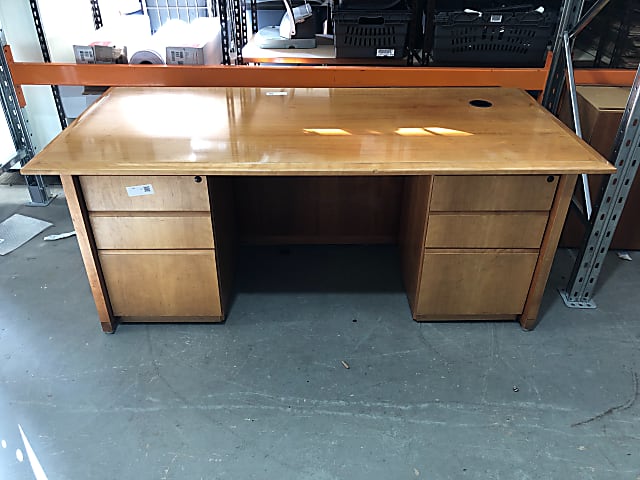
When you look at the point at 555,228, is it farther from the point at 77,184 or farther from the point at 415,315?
the point at 77,184

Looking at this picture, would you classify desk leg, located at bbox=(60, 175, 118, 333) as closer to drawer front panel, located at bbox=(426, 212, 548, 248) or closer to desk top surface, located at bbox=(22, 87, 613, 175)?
desk top surface, located at bbox=(22, 87, 613, 175)

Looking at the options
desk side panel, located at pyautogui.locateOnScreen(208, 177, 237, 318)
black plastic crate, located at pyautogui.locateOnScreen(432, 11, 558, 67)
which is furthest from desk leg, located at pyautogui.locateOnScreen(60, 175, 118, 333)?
black plastic crate, located at pyautogui.locateOnScreen(432, 11, 558, 67)

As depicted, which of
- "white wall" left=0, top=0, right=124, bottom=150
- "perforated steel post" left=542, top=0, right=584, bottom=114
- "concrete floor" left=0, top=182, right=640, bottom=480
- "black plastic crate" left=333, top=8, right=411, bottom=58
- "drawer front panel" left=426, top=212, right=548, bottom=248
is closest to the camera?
"concrete floor" left=0, top=182, right=640, bottom=480

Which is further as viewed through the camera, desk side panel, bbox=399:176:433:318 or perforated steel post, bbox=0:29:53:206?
perforated steel post, bbox=0:29:53:206

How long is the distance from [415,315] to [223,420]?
88 cm

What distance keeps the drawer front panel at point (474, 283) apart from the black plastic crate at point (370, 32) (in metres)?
1.01

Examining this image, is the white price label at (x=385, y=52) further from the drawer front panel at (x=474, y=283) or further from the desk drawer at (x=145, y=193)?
the desk drawer at (x=145, y=193)

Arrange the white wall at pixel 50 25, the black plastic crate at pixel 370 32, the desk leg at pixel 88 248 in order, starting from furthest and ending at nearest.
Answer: the white wall at pixel 50 25 < the black plastic crate at pixel 370 32 < the desk leg at pixel 88 248

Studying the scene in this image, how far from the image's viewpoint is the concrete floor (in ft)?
5.08

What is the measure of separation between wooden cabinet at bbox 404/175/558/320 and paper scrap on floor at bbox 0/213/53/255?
6.57 feet

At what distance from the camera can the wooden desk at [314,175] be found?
1.63m

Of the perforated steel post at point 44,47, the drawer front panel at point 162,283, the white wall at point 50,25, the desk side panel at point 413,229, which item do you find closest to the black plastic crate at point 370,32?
the desk side panel at point 413,229

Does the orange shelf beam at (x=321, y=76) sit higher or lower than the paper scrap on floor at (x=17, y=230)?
higher

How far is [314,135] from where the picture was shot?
179cm
